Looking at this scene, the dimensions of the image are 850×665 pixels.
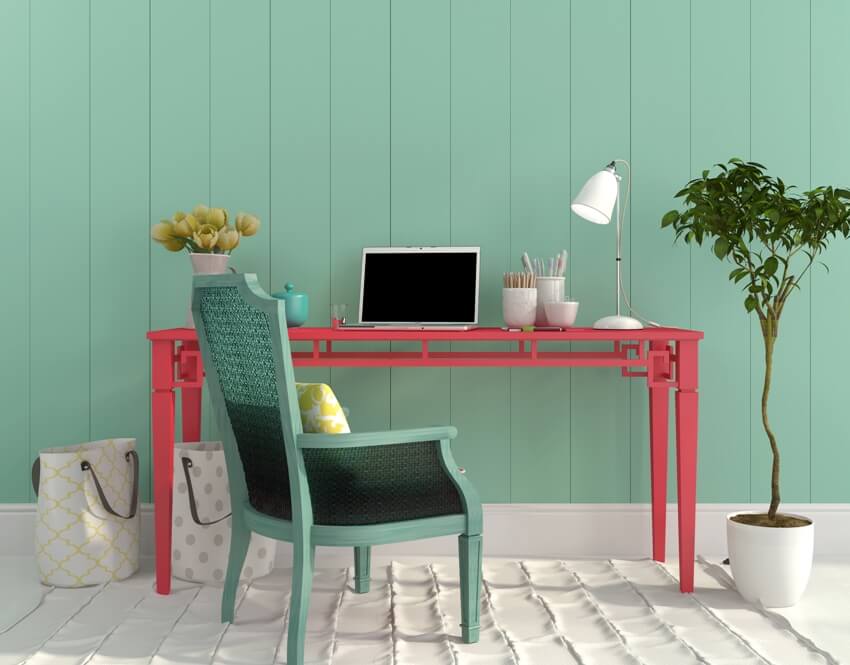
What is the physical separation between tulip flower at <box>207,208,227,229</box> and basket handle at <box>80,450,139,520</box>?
0.83m

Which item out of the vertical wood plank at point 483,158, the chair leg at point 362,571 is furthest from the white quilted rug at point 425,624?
the vertical wood plank at point 483,158

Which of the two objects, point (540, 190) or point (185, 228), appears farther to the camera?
point (540, 190)

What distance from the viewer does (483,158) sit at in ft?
10.2

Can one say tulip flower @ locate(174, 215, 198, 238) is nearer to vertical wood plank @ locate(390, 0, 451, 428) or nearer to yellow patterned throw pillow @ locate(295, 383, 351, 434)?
vertical wood plank @ locate(390, 0, 451, 428)

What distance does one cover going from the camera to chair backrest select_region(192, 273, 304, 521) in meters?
2.00

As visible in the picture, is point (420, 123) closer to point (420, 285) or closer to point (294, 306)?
point (420, 285)

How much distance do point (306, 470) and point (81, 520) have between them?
3.65 ft

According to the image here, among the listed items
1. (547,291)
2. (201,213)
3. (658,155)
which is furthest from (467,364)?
(658,155)

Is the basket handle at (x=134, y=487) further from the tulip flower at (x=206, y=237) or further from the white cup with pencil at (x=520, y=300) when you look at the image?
the white cup with pencil at (x=520, y=300)

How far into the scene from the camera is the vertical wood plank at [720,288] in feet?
10.2

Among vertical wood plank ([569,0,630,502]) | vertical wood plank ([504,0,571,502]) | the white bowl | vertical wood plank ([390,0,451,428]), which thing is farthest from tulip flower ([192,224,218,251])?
vertical wood plank ([569,0,630,502])

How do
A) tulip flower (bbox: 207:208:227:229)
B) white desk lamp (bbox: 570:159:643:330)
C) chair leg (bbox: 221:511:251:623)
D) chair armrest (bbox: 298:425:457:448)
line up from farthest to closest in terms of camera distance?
1. tulip flower (bbox: 207:208:227:229)
2. white desk lamp (bbox: 570:159:643:330)
3. chair leg (bbox: 221:511:251:623)
4. chair armrest (bbox: 298:425:457:448)

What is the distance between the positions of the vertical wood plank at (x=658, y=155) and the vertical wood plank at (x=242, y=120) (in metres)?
1.35

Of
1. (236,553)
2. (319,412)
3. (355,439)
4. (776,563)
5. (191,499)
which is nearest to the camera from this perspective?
(355,439)
